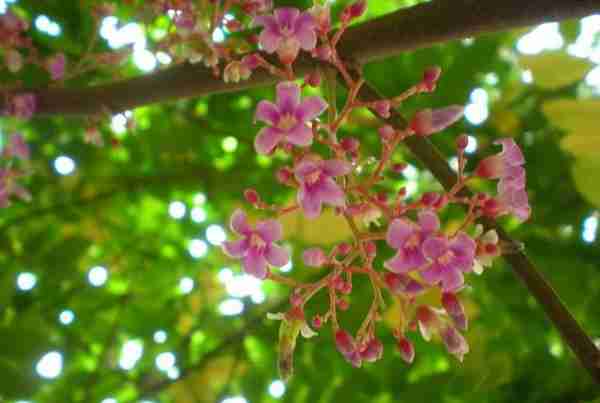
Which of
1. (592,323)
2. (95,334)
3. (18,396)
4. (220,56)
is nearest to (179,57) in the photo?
(220,56)

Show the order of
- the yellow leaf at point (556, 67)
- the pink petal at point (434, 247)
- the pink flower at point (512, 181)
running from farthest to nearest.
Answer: the yellow leaf at point (556, 67) < the pink flower at point (512, 181) < the pink petal at point (434, 247)

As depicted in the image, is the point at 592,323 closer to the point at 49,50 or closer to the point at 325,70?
the point at 325,70

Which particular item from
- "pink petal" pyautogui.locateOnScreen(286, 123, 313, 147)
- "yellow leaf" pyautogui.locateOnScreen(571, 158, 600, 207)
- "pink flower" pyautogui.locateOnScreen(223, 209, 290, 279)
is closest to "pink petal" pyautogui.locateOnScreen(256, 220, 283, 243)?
"pink flower" pyautogui.locateOnScreen(223, 209, 290, 279)

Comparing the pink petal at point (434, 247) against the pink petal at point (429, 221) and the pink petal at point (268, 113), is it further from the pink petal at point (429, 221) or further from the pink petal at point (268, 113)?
the pink petal at point (268, 113)

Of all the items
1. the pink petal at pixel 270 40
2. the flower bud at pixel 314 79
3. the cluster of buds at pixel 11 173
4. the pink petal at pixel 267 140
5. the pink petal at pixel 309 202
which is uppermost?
the cluster of buds at pixel 11 173

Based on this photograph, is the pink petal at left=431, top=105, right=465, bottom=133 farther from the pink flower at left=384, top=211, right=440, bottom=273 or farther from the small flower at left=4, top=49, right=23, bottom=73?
the small flower at left=4, top=49, right=23, bottom=73

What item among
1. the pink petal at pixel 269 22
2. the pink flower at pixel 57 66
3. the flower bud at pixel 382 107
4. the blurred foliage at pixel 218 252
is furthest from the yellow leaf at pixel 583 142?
the pink flower at pixel 57 66

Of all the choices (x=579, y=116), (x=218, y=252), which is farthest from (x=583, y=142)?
(x=218, y=252)
